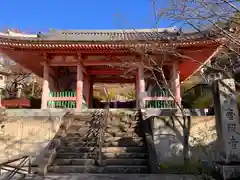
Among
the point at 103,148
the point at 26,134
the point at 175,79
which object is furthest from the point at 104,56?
the point at 103,148

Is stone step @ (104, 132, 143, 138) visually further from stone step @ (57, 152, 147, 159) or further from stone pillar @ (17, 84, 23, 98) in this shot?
stone pillar @ (17, 84, 23, 98)

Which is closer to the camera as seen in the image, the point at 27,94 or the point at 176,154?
the point at 176,154

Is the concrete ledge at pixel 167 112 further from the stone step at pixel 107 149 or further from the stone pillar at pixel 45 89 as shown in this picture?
the stone pillar at pixel 45 89

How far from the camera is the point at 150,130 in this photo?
25.9 feet

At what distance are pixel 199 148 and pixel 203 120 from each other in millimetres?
1006

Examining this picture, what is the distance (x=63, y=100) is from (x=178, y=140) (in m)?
5.98

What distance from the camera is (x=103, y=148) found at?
728 cm

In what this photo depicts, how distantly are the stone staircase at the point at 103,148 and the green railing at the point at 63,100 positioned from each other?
5.53 feet

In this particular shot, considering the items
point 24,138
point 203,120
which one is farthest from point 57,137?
point 203,120

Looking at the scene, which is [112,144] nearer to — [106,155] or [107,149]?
[107,149]

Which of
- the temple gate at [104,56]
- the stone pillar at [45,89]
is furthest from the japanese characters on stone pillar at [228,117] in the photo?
the stone pillar at [45,89]

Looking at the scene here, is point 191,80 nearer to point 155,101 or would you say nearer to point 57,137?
point 155,101

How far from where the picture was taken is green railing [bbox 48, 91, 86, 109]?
10.9 meters

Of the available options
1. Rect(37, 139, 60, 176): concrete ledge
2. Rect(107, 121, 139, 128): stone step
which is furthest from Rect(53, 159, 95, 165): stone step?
Rect(107, 121, 139, 128): stone step
